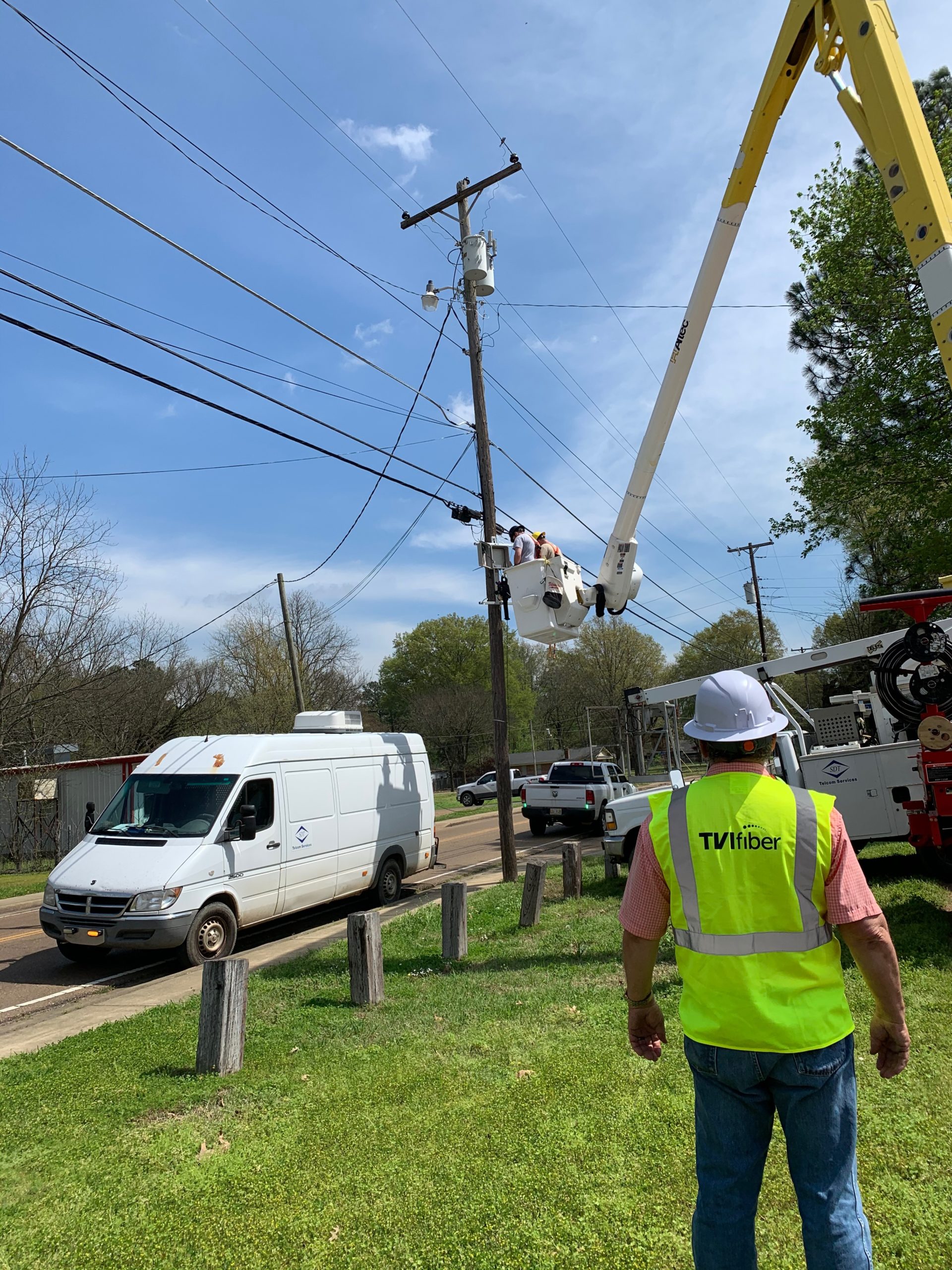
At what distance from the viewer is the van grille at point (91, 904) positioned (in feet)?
26.8

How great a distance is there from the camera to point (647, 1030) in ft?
8.75

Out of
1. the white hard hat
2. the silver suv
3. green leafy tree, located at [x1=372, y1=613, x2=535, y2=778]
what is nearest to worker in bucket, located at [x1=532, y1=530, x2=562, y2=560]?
the white hard hat

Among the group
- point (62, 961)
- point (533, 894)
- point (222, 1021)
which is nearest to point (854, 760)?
point (533, 894)

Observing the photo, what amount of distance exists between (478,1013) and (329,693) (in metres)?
37.9

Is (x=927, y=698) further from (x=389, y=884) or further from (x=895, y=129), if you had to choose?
(x=389, y=884)

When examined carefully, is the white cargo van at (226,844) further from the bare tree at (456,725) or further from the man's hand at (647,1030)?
the bare tree at (456,725)

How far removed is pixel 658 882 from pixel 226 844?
7464 millimetres

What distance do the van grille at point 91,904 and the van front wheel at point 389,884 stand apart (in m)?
4.28

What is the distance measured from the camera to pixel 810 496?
1927cm

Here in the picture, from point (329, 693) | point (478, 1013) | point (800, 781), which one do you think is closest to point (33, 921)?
point (478, 1013)

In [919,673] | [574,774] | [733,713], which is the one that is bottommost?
[574,774]

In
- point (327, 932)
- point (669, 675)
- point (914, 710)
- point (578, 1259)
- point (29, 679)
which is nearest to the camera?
point (578, 1259)

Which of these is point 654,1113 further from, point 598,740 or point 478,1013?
point 598,740

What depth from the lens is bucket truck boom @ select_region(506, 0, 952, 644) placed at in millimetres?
5352
